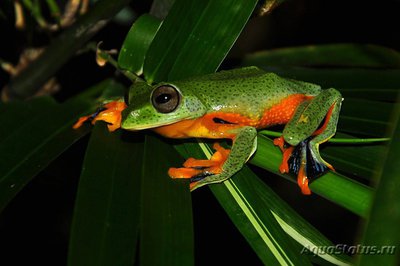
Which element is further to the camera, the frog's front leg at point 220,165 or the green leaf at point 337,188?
the frog's front leg at point 220,165

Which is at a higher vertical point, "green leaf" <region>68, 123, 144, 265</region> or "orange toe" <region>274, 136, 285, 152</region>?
"orange toe" <region>274, 136, 285, 152</region>

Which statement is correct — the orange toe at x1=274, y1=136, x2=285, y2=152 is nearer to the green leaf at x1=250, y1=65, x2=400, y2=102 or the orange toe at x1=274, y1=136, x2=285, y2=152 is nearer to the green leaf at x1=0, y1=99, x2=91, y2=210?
the green leaf at x1=250, y1=65, x2=400, y2=102

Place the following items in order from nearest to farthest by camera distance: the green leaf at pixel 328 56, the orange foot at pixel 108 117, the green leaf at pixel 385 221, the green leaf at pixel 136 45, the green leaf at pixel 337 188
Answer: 1. the green leaf at pixel 385 221
2. the green leaf at pixel 337 188
3. the orange foot at pixel 108 117
4. the green leaf at pixel 136 45
5. the green leaf at pixel 328 56

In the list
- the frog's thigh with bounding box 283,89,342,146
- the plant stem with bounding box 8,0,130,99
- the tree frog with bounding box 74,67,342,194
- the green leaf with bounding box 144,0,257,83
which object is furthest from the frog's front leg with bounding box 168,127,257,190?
the plant stem with bounding box 8,0,130,99

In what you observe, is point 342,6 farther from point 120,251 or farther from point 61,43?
point 120,251

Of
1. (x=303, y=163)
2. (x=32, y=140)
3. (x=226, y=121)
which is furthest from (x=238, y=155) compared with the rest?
(x=32, y=140)

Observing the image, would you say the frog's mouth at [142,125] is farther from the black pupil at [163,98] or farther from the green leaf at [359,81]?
the green leaf at [359,81]

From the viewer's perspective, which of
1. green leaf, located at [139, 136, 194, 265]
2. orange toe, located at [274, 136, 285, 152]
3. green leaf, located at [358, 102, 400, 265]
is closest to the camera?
green leaf, located at [358, 102, 400, 265]

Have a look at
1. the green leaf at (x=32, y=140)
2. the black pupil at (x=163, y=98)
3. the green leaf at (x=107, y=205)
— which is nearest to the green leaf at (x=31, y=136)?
the green leaf at (x=32, y=140)
